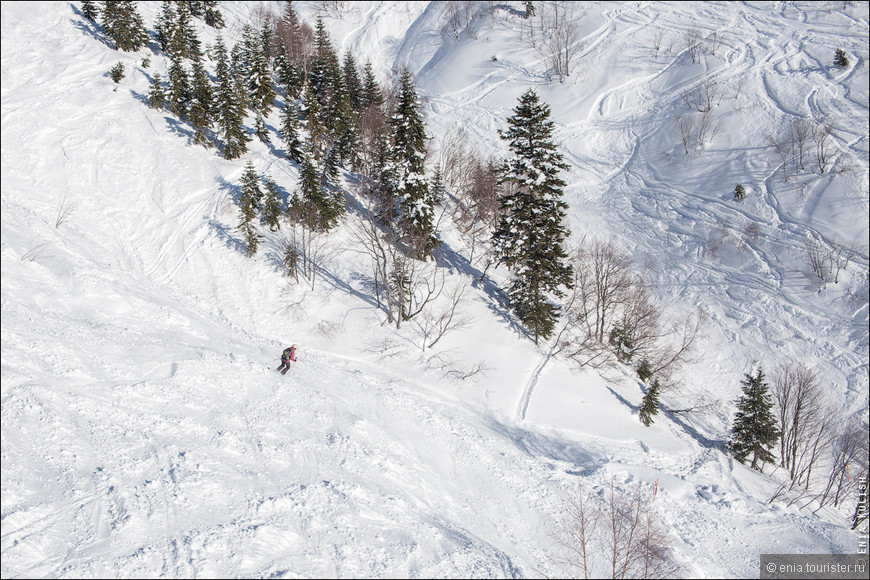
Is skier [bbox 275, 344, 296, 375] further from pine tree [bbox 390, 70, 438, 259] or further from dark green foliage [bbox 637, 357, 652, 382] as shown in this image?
dark green foliage [bbox 637, 357, 652, 382]

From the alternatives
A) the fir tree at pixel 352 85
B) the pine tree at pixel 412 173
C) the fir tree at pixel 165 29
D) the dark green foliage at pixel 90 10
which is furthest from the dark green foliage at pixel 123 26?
the pine tree at pixel 412 173

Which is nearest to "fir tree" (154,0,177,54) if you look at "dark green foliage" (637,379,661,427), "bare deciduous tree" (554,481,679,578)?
"dark green foliage" (637,379,661,427)

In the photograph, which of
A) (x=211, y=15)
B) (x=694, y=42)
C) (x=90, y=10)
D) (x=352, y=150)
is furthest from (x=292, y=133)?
(x=694, y=42)

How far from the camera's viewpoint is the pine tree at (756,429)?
76.1 ft

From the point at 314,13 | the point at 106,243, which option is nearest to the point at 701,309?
the point at 106,243

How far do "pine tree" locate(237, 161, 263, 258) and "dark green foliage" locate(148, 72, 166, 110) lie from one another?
12795 millimetres

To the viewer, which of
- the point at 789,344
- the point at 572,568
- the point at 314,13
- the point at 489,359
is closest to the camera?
the point at 572,568

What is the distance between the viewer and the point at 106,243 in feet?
79.3

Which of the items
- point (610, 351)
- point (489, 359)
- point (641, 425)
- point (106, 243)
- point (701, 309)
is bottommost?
point (641, 425)

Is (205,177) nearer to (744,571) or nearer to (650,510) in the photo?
(650,510)

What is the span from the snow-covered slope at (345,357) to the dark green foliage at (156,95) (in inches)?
24.2

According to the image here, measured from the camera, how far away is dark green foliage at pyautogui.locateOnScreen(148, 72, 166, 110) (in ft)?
111

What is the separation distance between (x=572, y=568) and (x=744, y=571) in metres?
6.21

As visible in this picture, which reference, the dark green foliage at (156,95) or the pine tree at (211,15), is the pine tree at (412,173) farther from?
the pine tree at (211,15)
